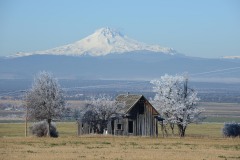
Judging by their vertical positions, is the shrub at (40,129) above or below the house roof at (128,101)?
below

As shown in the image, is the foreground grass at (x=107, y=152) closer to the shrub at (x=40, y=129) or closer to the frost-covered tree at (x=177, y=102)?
the shrub at (x=40, y=129)

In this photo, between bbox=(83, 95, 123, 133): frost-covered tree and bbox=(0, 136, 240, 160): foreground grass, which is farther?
bbox=(83, 95, 123, 133): frost-covered tree

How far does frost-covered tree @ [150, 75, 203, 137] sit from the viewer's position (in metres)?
78.2

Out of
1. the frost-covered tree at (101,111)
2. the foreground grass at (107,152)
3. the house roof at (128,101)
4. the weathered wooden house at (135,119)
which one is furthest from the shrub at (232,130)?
the foreground grass at (107,152)

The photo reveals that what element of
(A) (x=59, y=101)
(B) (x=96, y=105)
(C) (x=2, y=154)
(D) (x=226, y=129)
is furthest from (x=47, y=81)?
(C) (x=2, y=154)

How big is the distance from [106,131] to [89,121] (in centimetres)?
215

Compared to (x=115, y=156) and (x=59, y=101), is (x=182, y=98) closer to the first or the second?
(x=59, y=101)

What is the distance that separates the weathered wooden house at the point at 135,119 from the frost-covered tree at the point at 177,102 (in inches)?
67.5

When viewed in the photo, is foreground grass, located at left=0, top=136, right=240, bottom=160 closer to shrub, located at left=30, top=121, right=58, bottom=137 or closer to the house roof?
shrub, located at left=30, top=121, right=58, bottom=137

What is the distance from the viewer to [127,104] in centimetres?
7838

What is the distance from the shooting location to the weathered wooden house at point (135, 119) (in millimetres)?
76938

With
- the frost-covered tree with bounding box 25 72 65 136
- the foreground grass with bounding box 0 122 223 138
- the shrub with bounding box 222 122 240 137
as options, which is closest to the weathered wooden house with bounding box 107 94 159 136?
the foreground grass with bounding box 0 122 223 138

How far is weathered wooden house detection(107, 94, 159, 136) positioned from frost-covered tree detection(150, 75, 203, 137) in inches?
67.5

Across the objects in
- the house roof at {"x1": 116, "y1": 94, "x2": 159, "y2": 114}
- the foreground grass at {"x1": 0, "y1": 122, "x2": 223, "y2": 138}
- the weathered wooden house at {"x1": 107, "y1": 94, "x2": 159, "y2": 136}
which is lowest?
the foreground grass at {"x1": 0, "y1": 122, "x2": 223, "y2": 138}
